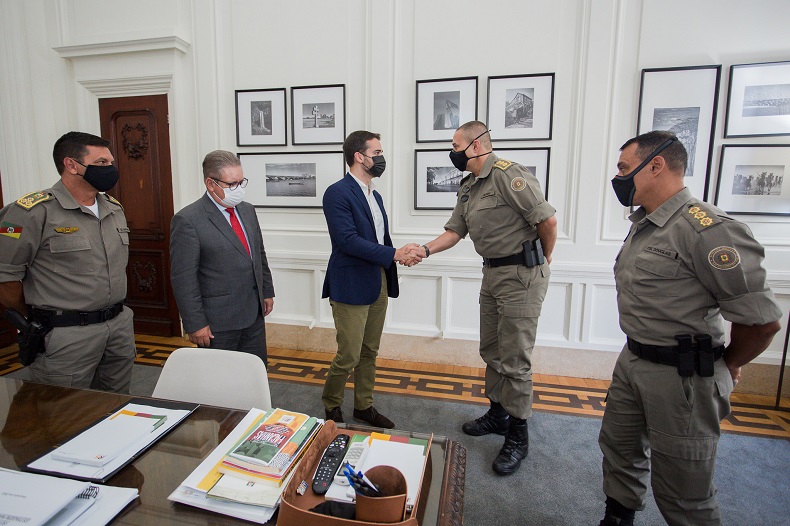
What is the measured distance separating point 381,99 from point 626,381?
278cm

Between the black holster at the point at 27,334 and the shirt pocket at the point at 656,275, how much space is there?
2568 millimetres

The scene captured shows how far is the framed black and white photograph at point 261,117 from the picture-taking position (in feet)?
12.0

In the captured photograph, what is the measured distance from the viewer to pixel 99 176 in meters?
1.96

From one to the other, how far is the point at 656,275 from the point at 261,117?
3.38 meters

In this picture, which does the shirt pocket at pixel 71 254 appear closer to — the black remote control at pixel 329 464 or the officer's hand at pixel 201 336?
the officer's hand at pixel 201 336

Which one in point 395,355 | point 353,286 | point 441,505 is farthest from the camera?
point 395,355


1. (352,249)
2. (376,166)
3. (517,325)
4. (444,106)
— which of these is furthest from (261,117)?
(517,325)

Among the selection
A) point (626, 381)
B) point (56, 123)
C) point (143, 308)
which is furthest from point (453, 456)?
point (56, 123)

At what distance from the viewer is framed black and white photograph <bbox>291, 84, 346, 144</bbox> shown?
352cm

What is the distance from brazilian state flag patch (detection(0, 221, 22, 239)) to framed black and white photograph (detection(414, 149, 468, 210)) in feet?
8.30

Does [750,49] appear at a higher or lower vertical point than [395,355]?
higher

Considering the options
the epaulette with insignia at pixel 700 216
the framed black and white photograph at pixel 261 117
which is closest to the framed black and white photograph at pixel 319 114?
the framed black and white photograph at pixel 261 117

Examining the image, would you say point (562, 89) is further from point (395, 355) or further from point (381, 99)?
point (395, 355)

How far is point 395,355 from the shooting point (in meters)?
3.64
